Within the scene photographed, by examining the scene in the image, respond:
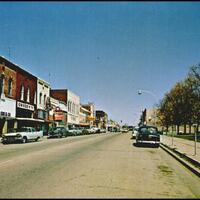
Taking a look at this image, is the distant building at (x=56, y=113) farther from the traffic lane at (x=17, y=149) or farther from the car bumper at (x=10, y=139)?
the traffic lane at (x=17, y=149)

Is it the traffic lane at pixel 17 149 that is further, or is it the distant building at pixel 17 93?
the distant building at pixel 17 93

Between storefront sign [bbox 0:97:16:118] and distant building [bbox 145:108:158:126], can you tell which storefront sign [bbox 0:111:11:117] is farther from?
distant building [bbox 145:108:158:126]

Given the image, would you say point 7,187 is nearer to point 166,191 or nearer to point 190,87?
point 166,191

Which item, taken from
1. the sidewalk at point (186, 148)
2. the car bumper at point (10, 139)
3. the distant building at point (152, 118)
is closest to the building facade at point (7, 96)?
the car bumper at point (10, 139)

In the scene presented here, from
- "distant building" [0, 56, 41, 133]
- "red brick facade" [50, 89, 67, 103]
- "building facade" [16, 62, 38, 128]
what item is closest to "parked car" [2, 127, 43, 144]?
"distant building" [0, 56, 41, 133]

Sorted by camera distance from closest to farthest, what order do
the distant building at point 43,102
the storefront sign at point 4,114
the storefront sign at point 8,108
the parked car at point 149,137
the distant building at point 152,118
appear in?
the parked car at point 149,137
the storefront sign at point 4,114
the storefront sign at point 8,108
the distant building at point 43,102
the distant building at point 152,118

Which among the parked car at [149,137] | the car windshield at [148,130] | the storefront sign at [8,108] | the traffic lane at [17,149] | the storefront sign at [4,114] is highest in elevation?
the storefront sign at [8,108]

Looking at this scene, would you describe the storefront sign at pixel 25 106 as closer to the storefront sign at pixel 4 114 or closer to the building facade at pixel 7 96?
the building facade at pixel 7 96

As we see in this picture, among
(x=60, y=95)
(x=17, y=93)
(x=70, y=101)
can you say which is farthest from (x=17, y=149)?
(x=70, y=101)

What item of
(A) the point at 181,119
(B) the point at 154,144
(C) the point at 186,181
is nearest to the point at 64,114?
(A) the point at 181,119

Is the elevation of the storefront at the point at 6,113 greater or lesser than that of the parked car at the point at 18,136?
greater

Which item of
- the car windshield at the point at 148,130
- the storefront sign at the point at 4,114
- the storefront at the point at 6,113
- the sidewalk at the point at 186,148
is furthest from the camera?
the storefront at the point at 6,113

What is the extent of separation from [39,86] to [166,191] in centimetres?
4636

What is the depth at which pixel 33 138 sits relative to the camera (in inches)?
1412
